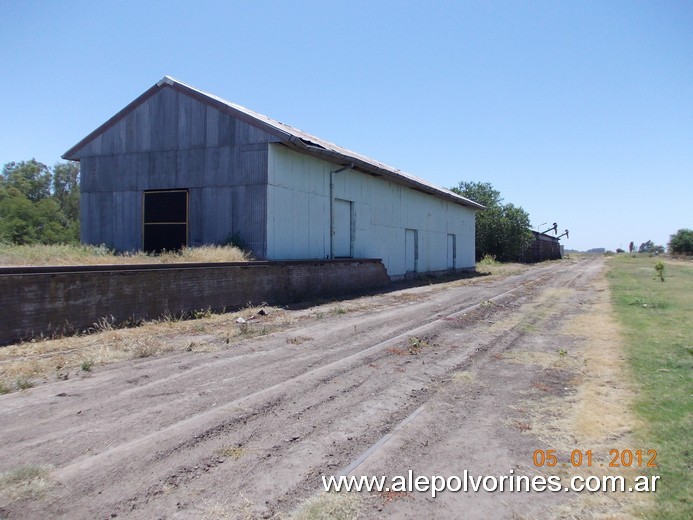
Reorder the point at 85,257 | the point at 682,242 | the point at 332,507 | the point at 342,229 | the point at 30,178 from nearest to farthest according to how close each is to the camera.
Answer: the point at 332,507 → the point at 85,257 → the point at 342,229 → the point at 30,178 → the point at 682,242

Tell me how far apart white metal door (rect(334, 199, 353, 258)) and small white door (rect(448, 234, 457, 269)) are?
14411 millimetres

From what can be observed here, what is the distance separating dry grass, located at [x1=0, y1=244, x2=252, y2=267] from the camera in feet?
32.2

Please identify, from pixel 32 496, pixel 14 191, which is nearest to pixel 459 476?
pixel 32 496

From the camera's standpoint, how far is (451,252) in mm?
34094

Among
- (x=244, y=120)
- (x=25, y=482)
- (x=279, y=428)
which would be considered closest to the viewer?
(x=25, y=482)

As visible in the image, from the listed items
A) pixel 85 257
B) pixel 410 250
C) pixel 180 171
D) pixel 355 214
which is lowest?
pixel 85 257

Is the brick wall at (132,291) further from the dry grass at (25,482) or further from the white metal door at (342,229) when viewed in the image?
the dry grass at (25,482)

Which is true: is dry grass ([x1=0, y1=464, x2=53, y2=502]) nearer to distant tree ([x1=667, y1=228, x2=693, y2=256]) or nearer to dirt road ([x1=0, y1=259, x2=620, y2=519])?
dirt road ([x1=0, y1=259, x2=620, y2=519])

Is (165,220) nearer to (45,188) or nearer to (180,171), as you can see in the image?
(180,171)

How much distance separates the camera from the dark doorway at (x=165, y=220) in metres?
17.2

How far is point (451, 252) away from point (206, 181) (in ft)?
70.4

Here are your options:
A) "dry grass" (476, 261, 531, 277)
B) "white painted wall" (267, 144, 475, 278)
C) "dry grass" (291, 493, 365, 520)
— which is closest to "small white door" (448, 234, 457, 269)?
"white painted wall" (267, 144, 475, 278)

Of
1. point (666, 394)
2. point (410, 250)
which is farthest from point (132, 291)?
point (410, 250)

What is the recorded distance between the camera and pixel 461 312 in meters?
13.3
